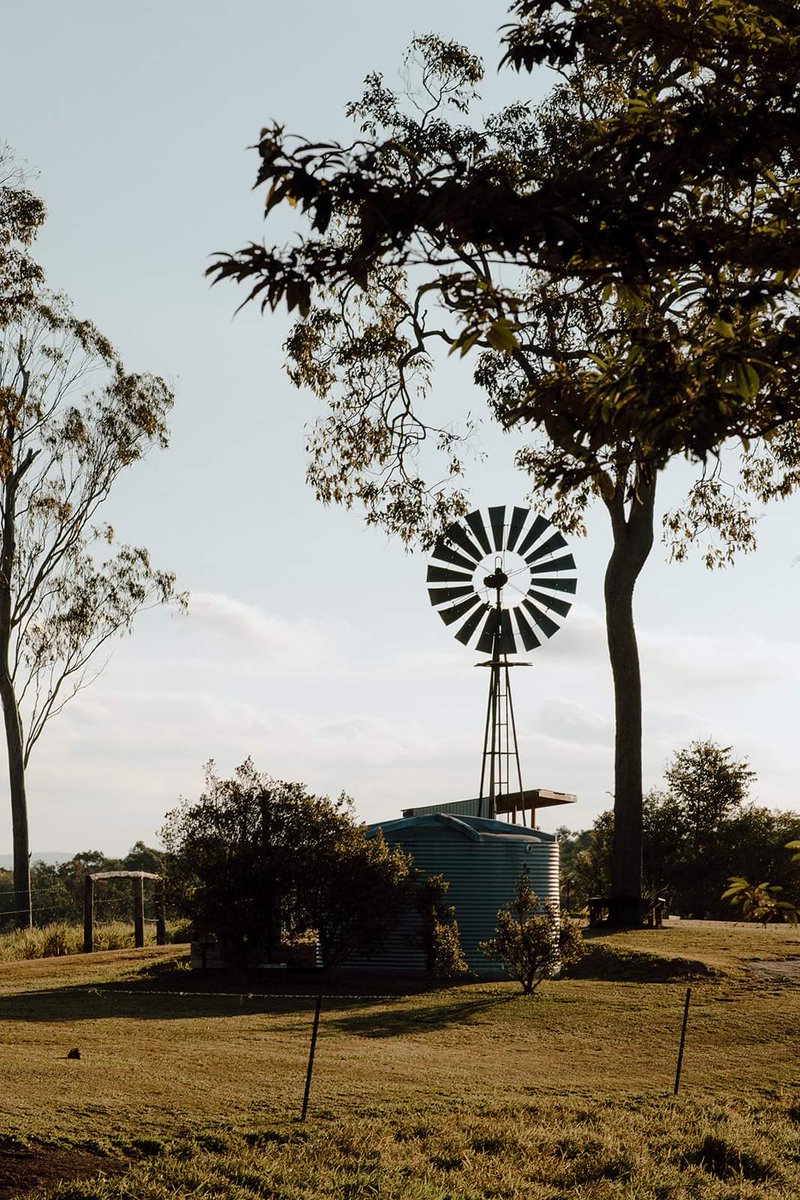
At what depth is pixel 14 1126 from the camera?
883cm

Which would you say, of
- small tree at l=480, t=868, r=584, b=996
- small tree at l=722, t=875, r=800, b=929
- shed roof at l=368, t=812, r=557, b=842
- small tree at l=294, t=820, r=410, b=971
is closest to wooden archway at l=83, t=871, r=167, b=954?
shed roof at l=368, t=812, r=557, b=842

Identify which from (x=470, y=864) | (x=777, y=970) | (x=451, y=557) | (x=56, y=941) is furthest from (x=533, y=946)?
(x=56, y=941)

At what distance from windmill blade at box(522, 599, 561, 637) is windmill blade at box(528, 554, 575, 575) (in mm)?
761

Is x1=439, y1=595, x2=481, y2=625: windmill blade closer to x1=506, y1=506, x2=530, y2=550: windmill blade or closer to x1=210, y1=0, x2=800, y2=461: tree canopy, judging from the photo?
x1=506, y1=506, x2=530, y2=550: windmill blade

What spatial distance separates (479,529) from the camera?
2614cm

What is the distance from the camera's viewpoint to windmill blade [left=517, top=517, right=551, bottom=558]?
26.9 meters

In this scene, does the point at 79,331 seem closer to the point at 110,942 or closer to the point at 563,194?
the point at 110,942

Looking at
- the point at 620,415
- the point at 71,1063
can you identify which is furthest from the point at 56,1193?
the point at 620,415

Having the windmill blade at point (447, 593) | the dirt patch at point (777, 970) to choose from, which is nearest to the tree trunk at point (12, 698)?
the windmill blade at point (447, 593)

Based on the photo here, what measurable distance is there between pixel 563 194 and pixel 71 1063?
30.5ft

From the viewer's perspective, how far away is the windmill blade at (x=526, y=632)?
92.0 feet

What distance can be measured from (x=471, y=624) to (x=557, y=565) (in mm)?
2309

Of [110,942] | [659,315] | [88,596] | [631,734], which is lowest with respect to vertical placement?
[110,942]

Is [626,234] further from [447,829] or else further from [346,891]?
[447,829]
